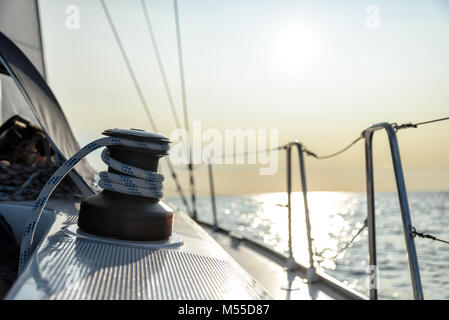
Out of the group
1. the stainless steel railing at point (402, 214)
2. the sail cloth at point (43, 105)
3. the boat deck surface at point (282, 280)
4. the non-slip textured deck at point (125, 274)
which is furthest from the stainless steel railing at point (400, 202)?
the sail cloth at point (43, 105)

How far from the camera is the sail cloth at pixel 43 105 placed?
2045mm

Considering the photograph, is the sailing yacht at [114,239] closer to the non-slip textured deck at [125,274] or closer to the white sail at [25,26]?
the non-slip textured deck at [125,274]

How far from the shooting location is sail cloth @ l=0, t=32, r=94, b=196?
204 centimetres

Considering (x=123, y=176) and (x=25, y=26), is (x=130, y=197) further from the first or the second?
(x=25, y=26)

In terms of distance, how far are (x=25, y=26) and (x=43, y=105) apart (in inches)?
72.4

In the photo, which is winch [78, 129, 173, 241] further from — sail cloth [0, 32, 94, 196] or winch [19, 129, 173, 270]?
sail cloth [0, 32, 94, 196]

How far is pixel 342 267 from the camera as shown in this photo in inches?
293

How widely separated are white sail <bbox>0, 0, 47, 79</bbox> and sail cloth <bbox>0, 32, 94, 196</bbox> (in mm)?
1333

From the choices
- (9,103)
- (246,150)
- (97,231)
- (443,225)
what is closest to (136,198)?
(97,231)

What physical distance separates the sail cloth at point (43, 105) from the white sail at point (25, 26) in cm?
133

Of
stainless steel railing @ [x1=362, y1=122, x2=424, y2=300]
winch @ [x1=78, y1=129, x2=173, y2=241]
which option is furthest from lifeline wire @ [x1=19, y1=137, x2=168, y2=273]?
stainless steel railing @ [x1=362, y1=122, x2=424, y2=300]

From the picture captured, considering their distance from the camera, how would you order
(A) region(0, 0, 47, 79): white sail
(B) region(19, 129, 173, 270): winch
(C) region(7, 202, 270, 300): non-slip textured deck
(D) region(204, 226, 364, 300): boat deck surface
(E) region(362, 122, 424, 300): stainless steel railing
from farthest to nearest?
(A) region(0, 0, 47, 79): white sail → (D) region(204, 226, 364, 300): boat deck surface → (E) region(362, 122, 424, 300): stainless steel railing → (B) region(19, 129, 173, 270): winch → (C) region(7, 202, 270, 300): non-slip textured deck

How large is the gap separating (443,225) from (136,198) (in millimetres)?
16997
